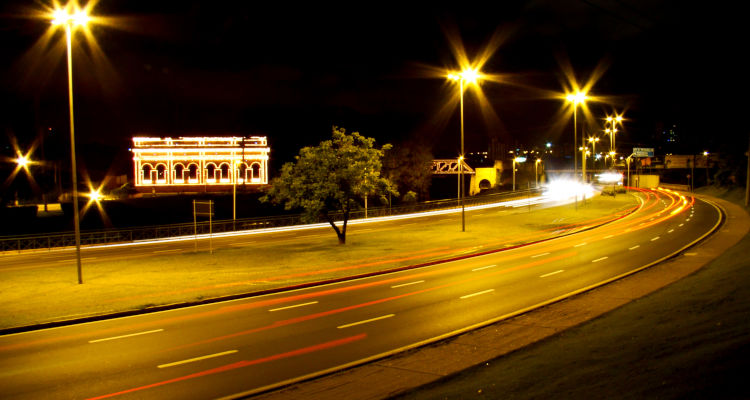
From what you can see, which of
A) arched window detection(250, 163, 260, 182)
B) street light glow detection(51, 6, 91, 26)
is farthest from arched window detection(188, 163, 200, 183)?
street light glow detection(51, 6, 91, 26)

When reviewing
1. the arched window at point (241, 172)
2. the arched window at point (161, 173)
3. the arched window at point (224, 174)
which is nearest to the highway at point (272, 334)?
the arched window at point (241, 172)

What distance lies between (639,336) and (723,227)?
1184 inches

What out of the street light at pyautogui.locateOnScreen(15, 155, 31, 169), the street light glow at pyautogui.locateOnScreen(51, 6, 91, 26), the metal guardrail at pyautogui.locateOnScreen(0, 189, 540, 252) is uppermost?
the street light glow at pyautogui.locateOnScreen(51, 6, 91, 26)

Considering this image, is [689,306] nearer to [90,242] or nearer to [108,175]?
[90,242]

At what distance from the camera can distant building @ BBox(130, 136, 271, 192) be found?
82.0m

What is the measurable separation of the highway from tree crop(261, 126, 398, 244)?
9537 mm

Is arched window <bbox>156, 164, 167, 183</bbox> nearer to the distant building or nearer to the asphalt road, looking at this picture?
the distant building

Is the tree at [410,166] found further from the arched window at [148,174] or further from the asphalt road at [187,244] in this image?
the arched window at [148,174]

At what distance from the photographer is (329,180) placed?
29688mm

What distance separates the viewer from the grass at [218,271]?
16000mm

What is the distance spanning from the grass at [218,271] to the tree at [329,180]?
8.43ft

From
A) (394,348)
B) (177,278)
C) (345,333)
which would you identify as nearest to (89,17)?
(177,278)

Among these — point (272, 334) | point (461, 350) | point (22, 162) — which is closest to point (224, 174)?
point (22, 162)

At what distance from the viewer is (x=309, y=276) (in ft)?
65.9
